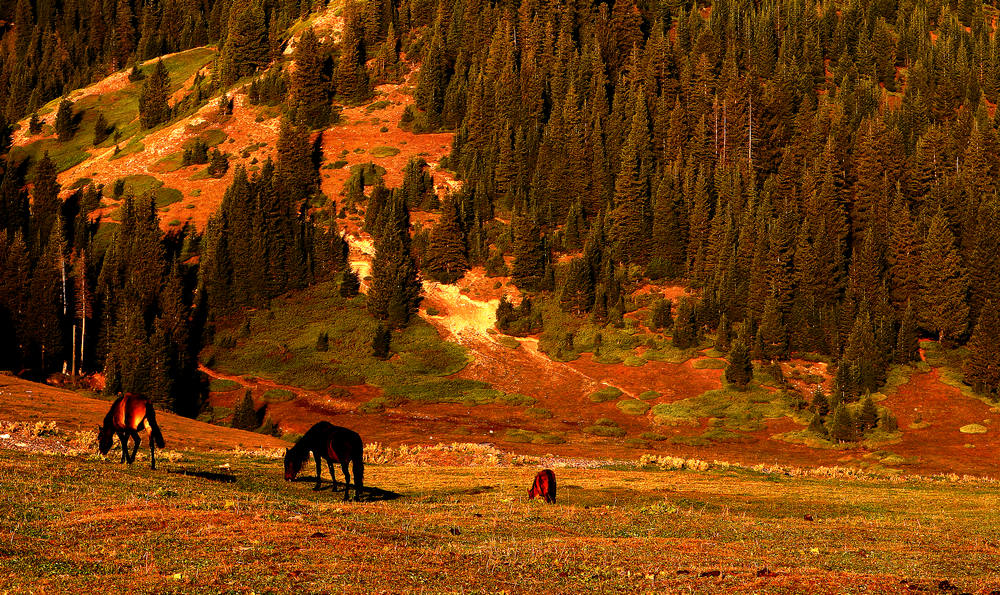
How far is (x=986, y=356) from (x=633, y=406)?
3959 centimetres

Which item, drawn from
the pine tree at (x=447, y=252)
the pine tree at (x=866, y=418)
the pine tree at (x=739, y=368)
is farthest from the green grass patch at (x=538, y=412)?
the pine tree at (x=447, y=252)

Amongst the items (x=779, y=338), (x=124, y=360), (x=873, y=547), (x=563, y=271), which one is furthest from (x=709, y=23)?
(x=873, y=547)

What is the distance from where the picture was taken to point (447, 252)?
133m

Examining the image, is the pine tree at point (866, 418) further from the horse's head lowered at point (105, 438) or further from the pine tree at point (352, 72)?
the pine tree at point (352, 72)

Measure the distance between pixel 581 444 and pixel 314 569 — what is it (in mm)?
72590

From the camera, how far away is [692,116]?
157 meters

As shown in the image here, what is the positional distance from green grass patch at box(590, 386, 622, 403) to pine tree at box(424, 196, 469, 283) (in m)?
35.2

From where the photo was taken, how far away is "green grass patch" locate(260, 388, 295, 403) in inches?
4186

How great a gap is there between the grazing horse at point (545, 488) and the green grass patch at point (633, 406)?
2692 inches

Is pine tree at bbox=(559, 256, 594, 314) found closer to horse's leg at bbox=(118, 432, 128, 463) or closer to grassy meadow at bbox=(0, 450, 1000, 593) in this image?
grassy meadow at bbox=(0, 450, 1000, 593)

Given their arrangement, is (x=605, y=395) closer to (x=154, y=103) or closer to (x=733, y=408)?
(x=733, y=408)

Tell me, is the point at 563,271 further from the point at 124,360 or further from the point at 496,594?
the point at 496,594

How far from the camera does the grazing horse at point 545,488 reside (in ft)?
112

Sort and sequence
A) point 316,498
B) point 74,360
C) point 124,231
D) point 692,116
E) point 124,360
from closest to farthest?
Answer: point 316,498, point 124,360, point 74,360, point 124,231, point 692,116
